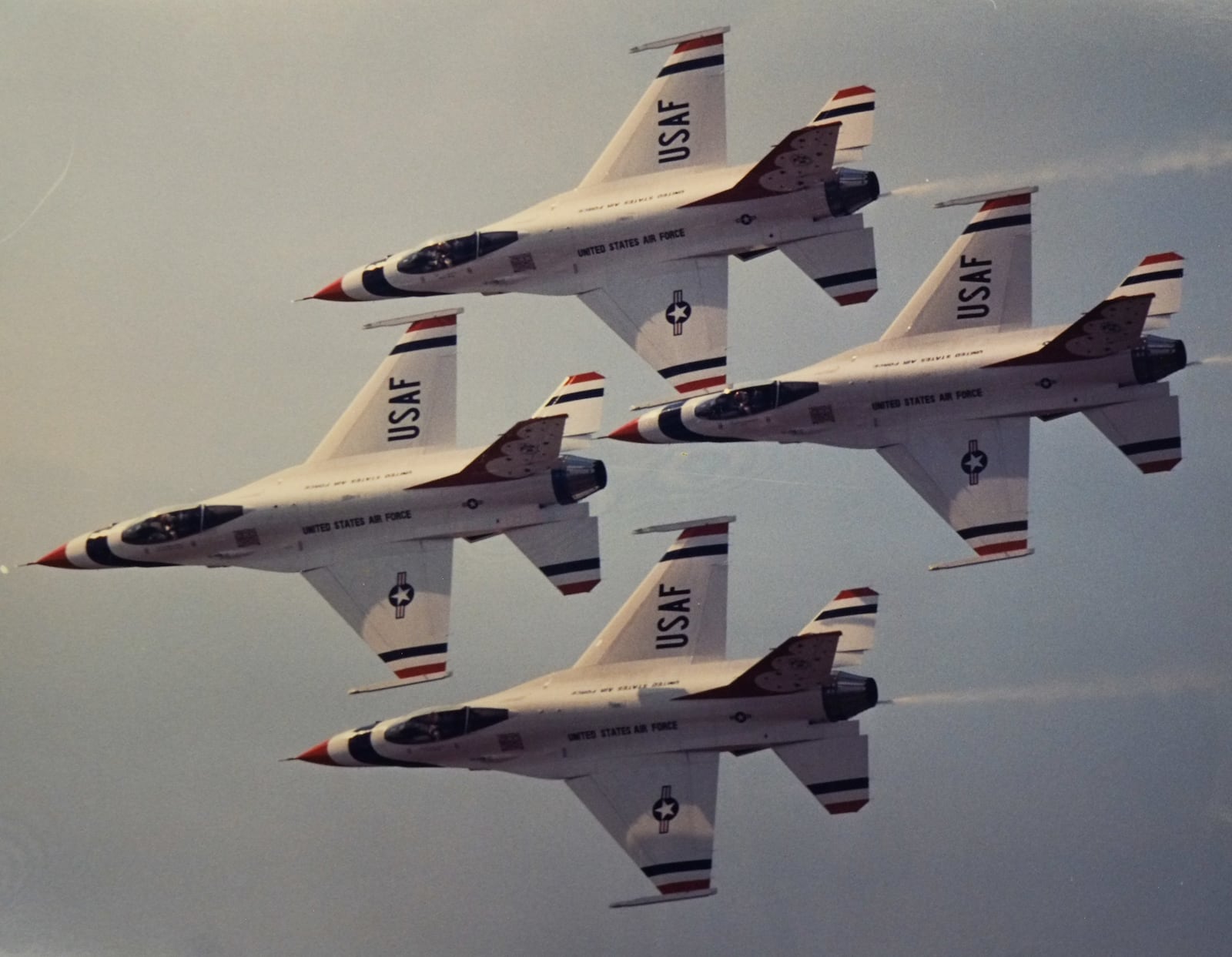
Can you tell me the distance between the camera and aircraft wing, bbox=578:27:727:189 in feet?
70.3

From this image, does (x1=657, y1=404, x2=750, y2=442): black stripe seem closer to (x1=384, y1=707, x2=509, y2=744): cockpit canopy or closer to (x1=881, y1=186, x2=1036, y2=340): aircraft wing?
(x1=881, y1=186, x2=1036, y2=340): aircraft wing

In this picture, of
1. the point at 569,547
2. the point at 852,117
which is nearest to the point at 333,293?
the point at 569,547

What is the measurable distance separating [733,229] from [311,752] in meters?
Answer: 7.63

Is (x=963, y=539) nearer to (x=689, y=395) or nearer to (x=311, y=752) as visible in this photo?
(x=689, y=395)

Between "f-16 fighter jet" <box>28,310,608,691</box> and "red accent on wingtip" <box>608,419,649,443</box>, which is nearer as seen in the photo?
"f-16 fighter jet" <box>28,310,608,691</box>

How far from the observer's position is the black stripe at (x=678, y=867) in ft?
66.6

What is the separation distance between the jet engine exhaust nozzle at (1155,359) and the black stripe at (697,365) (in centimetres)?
457

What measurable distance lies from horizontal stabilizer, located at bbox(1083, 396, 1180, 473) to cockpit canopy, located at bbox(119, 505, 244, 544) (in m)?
9.75

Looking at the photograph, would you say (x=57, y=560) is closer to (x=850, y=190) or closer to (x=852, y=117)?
(x=850, y=190)

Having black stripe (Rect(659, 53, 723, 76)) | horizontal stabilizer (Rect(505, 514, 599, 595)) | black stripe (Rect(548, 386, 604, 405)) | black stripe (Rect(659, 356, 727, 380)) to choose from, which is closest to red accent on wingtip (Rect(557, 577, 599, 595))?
horizontal stabilizer (Rect(505, 514, 599, 595))

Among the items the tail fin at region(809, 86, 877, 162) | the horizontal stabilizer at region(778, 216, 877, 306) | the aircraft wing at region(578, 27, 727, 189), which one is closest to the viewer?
the horizontal stabilizer at region(778, 216, 877, 306)

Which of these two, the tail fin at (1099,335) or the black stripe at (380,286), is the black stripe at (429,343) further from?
the tail fin at (1099,335)

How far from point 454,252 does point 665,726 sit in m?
6.01

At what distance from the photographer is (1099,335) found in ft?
65.4
